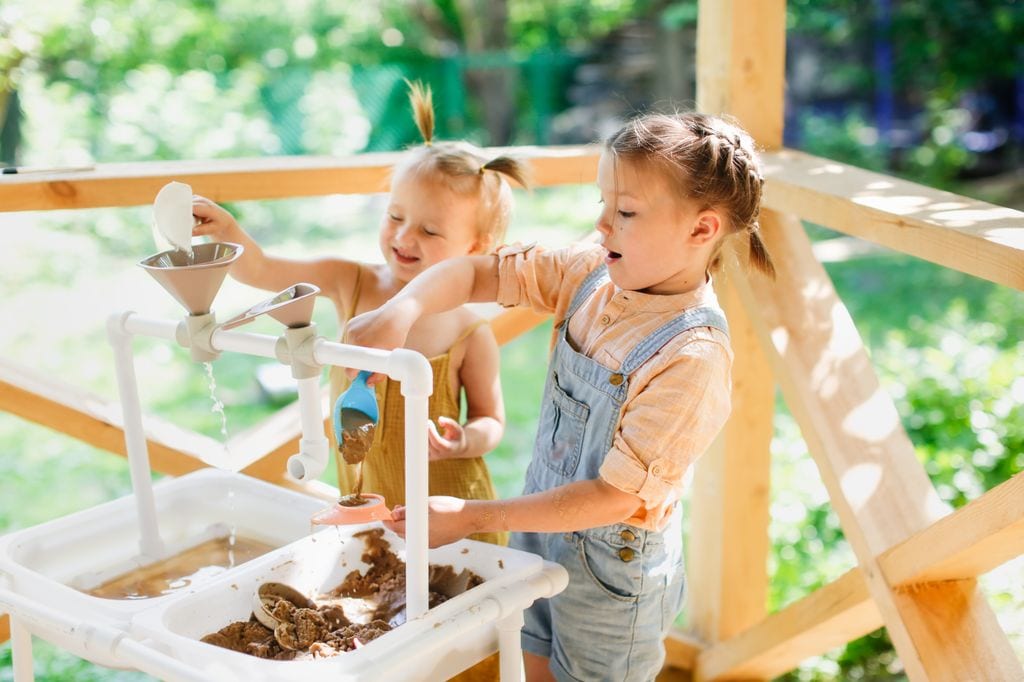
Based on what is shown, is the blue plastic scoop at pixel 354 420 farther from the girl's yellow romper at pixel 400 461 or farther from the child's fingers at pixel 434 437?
the girl's yellow romper at pixel 400 461

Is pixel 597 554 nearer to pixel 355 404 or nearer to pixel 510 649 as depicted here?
pixel 510 649

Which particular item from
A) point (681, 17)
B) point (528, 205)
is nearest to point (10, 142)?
point (528, 205)

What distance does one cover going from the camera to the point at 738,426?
255 cm

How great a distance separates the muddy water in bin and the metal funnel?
45cm

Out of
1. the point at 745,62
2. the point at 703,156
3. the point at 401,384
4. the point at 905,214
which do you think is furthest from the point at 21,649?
the point at 745,62

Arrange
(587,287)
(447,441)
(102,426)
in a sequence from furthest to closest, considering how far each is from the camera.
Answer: (102,426)
(447,441)
(587,287)

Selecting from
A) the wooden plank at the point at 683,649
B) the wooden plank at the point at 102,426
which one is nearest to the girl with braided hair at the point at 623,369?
the wooden plank at the point at 102,426

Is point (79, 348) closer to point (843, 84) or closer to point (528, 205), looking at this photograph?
point (528, 205)

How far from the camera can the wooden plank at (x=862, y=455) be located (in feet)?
5.77

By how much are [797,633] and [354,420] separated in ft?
4.54

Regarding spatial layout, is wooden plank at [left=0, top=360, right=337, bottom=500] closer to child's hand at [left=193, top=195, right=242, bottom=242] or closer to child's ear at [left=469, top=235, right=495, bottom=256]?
child's hand at [left=193, top=195, right=242, bottom=242]

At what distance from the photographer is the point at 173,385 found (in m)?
5.23

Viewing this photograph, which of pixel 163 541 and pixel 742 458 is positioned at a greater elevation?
pixel 163 541

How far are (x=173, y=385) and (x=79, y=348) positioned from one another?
2.23 ft
